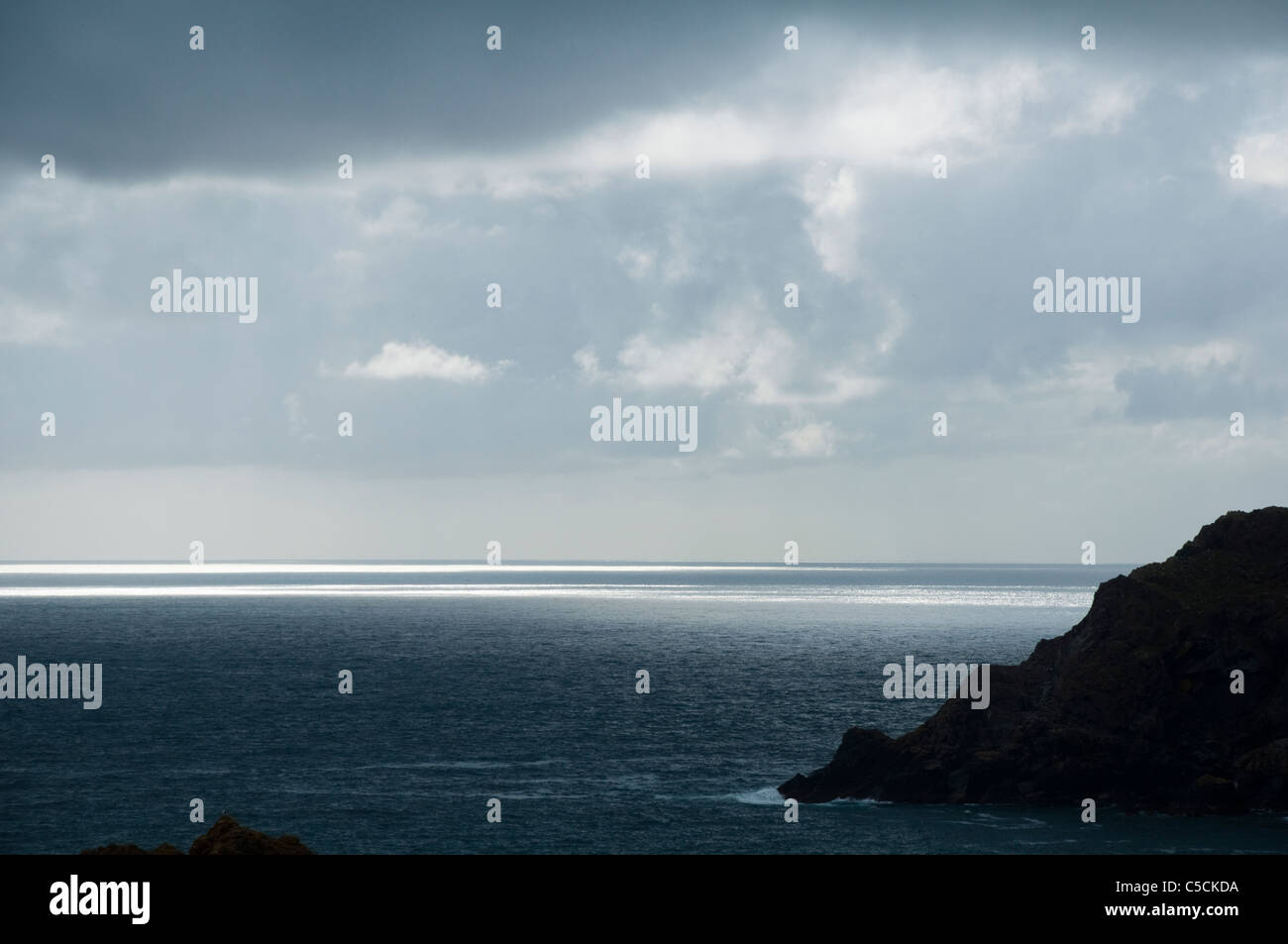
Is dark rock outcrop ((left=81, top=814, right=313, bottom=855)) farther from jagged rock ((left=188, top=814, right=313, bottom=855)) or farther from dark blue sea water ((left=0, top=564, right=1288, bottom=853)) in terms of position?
dark blue sea water ((left=0, top=564, right=1288, bottom=853))

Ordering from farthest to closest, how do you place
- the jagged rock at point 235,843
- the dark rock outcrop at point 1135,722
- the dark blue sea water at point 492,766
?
the dark rock outcrop at point 1135,722 → the dark blue sea water at point 492,766 → the jagged rock at point 235,843

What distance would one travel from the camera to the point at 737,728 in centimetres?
10938

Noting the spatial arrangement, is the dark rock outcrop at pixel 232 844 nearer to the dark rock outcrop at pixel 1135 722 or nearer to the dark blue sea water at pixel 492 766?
the dark blue sea water at pixel 492 766

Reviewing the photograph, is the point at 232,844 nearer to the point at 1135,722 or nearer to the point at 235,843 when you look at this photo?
the point at 235,843

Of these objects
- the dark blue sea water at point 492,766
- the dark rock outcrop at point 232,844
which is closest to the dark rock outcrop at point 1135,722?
the dark blue sea water at point 492,766

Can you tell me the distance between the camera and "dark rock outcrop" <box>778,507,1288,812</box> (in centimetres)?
7600

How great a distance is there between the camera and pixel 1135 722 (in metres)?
77.9

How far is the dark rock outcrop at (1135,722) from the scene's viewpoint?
76.0 meters

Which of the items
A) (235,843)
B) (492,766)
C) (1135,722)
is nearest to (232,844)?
(235,843)

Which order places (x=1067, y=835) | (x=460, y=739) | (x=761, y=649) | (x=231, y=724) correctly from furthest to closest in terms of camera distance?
(x=761, y=649) → (x=231, y=724) → (x=460, y=739) → (x=1067, y=835)

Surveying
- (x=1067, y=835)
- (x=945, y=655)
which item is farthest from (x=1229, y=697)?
(x=945, y=655)
